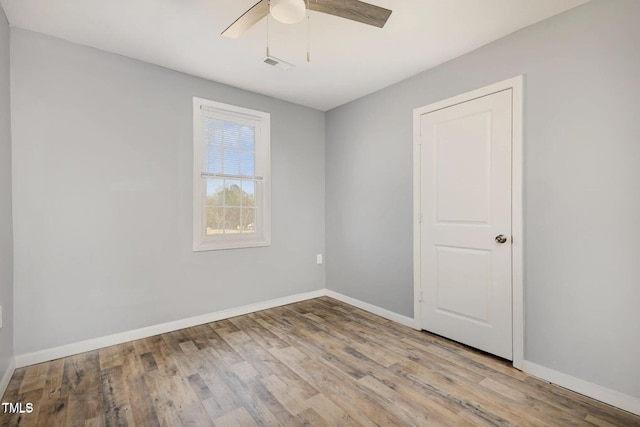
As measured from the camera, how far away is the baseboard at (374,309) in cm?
A: 312

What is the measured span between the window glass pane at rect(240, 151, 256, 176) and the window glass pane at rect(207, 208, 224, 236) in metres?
0.53

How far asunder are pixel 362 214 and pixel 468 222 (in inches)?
51.3

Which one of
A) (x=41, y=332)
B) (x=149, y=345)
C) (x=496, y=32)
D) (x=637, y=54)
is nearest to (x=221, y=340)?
(x=149, y=345)

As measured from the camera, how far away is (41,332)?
2.34 metres

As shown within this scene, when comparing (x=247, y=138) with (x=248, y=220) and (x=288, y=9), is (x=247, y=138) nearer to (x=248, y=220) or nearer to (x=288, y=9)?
(x=248, y=220)

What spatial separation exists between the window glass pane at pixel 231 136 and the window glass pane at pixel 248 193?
1.43 feet

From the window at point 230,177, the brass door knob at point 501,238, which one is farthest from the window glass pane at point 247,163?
the brass door knob at point 501,238

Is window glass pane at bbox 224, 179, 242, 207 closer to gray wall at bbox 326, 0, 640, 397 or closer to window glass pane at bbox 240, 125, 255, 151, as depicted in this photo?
window glass pane at bbox 240, 125, 255, 151

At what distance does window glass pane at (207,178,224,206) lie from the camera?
3.25m

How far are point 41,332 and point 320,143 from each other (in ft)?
11.3

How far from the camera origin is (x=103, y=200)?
2.61 meters

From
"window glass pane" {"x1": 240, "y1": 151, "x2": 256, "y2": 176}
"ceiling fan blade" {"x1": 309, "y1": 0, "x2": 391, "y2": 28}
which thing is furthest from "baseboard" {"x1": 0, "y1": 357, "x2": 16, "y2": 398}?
"ceiling fan blade" {"x1": 309, "y1": 0, "x2": 391, "y2": 28}

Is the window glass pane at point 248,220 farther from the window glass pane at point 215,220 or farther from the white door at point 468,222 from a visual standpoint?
the white door at point 468,222

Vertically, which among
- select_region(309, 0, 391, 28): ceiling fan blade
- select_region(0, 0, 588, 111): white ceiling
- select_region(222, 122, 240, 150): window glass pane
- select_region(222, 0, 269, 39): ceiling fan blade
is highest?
select_region(0, 0, 588, 111): white ceiling
